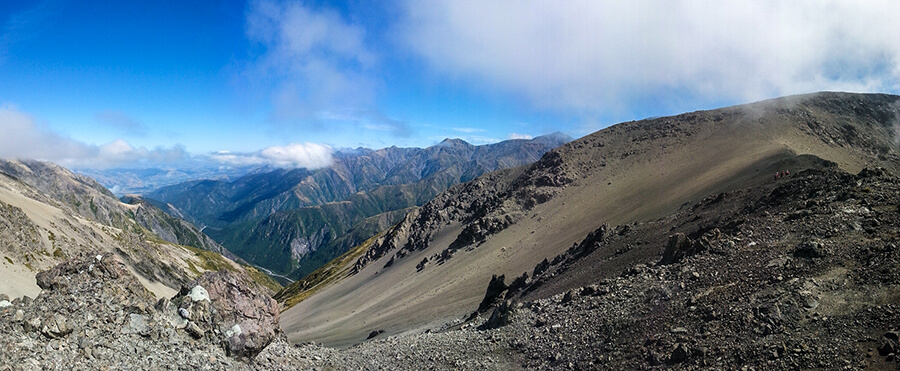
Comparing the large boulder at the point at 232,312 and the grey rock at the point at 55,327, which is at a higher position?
the grey rock at the point at 55,327

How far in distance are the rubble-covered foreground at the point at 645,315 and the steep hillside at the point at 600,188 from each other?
2028 centimetres

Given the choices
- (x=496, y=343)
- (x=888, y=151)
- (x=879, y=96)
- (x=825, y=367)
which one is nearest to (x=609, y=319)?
(x=496, y=343)

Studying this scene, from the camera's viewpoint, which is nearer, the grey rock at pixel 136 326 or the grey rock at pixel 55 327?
the grey rock at pixel 55 327

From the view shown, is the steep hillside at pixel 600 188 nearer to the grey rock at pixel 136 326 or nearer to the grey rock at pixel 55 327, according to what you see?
the grey rock at pixel 136 326

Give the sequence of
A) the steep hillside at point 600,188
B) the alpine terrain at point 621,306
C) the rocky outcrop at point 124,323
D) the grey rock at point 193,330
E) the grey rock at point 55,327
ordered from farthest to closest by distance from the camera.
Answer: the steep hillside at point 600,188 → the grey rock at point 193,330 → the grey rock at point 55,327 → the rocky outcrop at point 124,323 → the alpine terrain at point 621,306

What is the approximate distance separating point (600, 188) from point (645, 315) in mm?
70604

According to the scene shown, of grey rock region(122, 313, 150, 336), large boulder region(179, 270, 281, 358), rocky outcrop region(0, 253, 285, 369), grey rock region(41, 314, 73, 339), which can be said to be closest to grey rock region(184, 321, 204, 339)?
rocky outcrop region(0, 253, 285, 369)

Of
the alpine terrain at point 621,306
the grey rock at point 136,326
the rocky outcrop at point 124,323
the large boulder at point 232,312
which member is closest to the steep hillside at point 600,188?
the alpine terrain at point 621,306

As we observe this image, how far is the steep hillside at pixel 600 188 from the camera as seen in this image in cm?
5853

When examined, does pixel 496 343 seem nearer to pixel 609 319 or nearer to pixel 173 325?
pixel 609 319

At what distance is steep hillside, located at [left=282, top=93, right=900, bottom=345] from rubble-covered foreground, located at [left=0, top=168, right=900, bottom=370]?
66.5 feet

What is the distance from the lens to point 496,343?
24734mm

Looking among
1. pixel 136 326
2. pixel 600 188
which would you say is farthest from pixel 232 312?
pixel 600 188

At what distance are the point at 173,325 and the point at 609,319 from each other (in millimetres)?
22160
